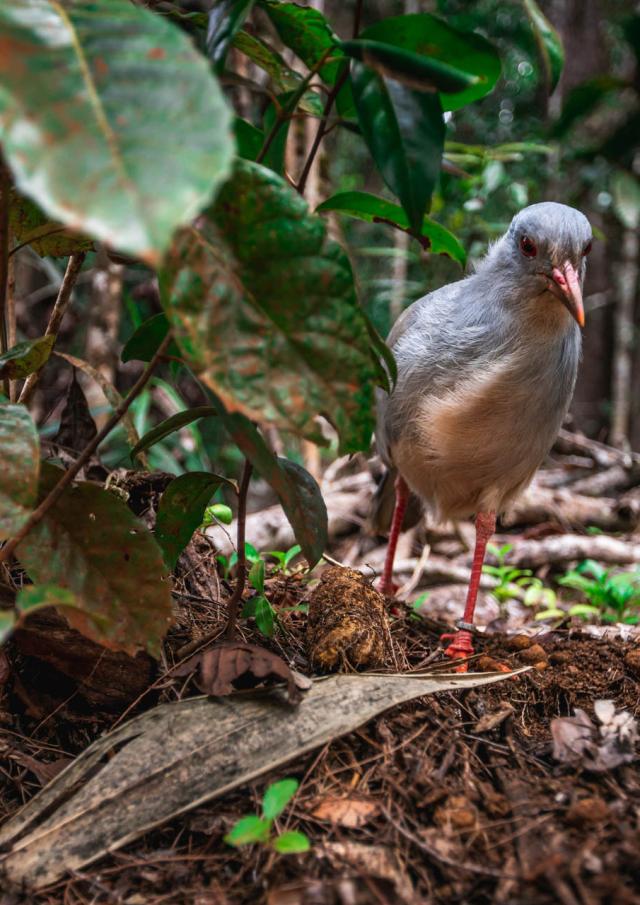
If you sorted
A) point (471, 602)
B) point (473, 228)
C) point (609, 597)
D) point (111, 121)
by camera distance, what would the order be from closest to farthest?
point (111, 121)
point (471, 602)
point (609, 597)
point (473, 228)

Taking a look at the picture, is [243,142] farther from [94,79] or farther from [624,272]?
[624,272]

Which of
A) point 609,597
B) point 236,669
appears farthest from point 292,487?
point 609,597

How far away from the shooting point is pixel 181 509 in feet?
6.66

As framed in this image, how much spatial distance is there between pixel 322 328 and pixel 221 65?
599mm

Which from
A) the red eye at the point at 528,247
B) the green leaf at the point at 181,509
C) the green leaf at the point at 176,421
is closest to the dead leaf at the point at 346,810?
the green leaf at the point at 181,509

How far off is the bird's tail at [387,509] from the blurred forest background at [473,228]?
1.06m

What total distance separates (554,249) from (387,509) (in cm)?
192

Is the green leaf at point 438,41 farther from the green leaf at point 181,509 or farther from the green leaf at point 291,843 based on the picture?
the green leaf at point 291,843

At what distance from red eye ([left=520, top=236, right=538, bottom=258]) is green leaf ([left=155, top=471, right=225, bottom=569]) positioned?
4.79ft

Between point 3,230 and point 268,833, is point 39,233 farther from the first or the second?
point 268,833

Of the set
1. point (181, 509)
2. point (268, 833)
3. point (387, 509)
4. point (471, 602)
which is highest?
point (181, 509)

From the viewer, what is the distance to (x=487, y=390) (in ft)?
9.57

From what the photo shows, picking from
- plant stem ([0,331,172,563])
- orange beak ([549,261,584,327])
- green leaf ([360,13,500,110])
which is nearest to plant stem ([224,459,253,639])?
plant stem ([0,331,172,563])

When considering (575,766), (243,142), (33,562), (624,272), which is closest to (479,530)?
(575,766)
